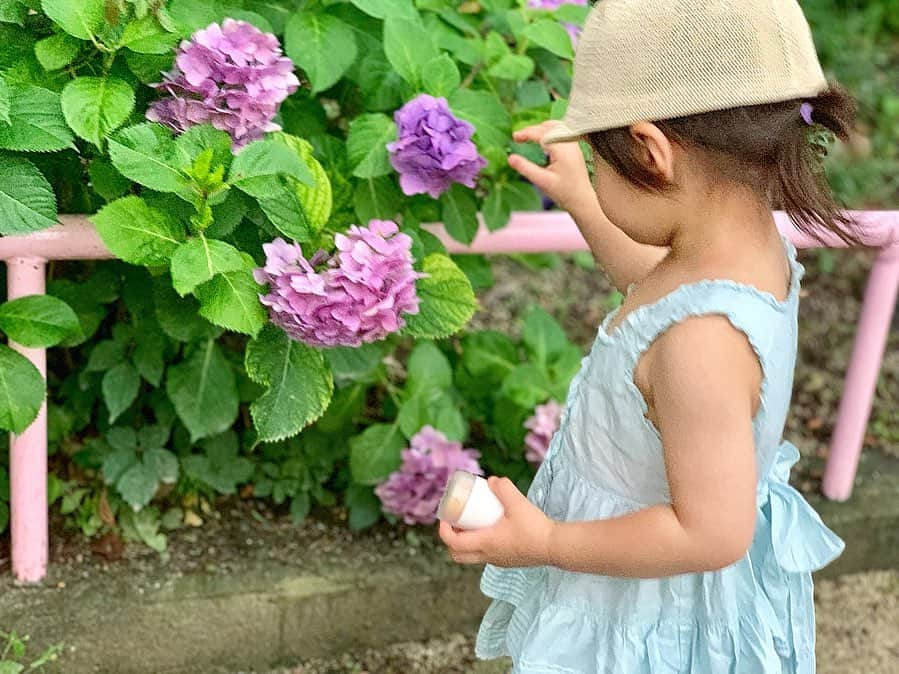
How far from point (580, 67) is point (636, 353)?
32 cm

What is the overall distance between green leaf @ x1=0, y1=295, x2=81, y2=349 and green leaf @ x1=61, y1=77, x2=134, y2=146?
0.96 feet

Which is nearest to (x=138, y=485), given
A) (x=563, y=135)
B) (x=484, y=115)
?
(x=484, y=115)

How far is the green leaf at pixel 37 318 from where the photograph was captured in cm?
183

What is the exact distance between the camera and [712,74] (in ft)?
4.21

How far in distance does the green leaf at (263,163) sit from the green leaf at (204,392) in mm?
632

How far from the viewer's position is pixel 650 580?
1551 millimetres

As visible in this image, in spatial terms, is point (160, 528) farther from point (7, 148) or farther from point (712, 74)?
point (712, 74)

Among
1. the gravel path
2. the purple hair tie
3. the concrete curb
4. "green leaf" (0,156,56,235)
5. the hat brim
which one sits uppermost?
the purple hair tie

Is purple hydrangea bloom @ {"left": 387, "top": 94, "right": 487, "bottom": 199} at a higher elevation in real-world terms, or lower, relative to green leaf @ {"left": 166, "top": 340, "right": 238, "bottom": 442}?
higher

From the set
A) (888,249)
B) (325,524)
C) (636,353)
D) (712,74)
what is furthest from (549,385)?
(712,74)

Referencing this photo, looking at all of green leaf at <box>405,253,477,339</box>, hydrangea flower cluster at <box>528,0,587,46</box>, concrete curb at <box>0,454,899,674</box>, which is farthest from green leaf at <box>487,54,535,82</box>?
concrete curb at <box>0,454,899,674</box>

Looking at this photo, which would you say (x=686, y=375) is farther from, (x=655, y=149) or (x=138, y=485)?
(x=138, y=485)

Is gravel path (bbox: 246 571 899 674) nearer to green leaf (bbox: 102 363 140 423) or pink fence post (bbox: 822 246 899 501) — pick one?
pink fence post (bbox: 822 246 899 501)

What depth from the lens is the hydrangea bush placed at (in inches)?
65.2
